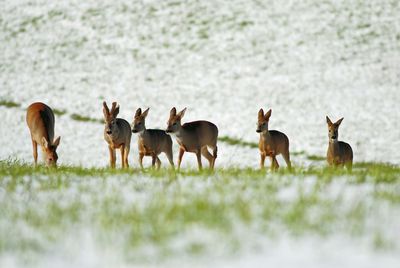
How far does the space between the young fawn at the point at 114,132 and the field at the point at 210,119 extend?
0.98m

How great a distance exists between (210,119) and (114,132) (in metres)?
14.7

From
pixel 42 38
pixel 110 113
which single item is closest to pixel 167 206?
pixel 110 113

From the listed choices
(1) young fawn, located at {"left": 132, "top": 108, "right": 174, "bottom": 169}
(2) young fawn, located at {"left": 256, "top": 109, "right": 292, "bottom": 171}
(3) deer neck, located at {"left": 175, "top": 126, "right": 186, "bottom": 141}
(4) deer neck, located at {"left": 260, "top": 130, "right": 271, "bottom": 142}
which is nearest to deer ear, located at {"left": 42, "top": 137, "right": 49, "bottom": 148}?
(1) young fawn, located at {"left": 132, "top": 108, "right": 174, "bottom": 169}

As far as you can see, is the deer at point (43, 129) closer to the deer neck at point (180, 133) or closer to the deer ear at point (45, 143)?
the deer ear at point (45, 143)

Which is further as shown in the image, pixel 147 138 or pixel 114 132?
pixel 147 138

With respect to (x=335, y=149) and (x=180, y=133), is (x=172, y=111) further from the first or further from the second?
(x=335, y=149)

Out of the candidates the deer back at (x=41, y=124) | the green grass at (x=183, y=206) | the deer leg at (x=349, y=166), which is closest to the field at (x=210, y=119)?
the green grass at (x=183, y=206)

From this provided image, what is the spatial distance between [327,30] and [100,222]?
3164cm

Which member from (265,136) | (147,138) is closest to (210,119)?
(265,136)

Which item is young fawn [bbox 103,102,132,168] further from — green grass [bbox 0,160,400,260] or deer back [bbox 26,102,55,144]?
green grass [bbox 0,160,400,260]

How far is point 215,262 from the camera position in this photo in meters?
5.98

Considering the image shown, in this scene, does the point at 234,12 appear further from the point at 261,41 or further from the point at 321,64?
the point at 321,64

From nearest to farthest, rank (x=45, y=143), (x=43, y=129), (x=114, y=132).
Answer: (x=45, y=143) < (x=114, y=132) < (x=43, y=129)

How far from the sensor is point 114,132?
1421cm
